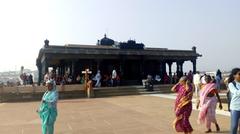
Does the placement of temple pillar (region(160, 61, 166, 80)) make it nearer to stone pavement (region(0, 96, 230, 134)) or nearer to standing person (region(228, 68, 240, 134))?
stone pavement (region(0, 96, 230, 134))

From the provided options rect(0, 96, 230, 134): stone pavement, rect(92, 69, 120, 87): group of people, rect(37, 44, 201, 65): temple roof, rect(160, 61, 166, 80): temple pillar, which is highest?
rect(37, 44, 201, 65): temple roof

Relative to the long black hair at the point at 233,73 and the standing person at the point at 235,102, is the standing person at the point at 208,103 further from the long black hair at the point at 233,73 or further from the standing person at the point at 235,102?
the standing person at the point at 235,102

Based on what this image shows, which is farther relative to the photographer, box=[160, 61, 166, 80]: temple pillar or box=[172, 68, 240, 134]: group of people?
box=[160, 61, 166, 80]: temple pillar

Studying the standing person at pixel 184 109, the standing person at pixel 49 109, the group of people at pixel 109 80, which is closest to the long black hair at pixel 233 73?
the standing person at pixel 184 109

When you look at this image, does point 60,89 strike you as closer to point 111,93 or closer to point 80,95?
point 80,95

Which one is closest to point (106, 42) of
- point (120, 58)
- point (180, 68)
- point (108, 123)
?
point (120, 58)

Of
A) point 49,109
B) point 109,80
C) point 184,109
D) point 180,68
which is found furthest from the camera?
point 180,68

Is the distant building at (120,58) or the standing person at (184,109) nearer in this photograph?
the standing person at (184,109)

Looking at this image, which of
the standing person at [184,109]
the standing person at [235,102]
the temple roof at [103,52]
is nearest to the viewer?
the standing person at [235,102]

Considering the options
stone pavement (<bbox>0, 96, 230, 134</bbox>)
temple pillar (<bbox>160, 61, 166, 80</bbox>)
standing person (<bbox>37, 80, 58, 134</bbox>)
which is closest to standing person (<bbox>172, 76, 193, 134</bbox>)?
stone pavement (<bbox>0, 96, 230, 134</bbox>)

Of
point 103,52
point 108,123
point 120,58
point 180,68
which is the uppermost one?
point 103,52

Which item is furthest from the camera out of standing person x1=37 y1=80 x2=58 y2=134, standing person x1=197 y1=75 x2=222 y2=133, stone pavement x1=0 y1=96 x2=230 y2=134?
stone pavement x1=0 y1=96 x2=230 y2=134

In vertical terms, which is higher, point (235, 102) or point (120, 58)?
point (120, 58)

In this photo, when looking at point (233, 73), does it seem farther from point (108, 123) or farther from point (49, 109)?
point (108, 123)
